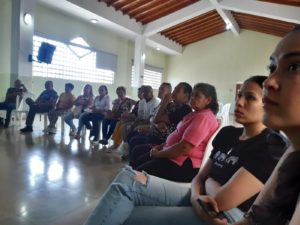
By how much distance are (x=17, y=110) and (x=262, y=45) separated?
29.8ft

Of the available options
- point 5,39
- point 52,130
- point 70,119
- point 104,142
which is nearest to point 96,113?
point 104,142

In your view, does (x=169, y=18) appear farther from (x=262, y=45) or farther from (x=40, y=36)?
(x=262, y=45)

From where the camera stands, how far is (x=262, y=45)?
10625 millimetres

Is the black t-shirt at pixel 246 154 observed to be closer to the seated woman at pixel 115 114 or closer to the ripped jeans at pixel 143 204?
the ripped jeans at pixel 143 204

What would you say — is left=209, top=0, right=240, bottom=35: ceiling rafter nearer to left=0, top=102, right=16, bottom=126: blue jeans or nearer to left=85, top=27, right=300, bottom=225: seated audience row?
left=0, top=102, right=16, bottom=126: blue jeans

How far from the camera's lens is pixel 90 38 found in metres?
8.43

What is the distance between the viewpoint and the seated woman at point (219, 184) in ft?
3.16

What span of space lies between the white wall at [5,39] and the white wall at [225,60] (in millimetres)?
7820

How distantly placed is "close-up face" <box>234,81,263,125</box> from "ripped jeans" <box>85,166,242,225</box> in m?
0.44

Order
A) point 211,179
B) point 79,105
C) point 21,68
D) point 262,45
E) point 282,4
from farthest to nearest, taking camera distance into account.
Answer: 1. point 262,45
2. point 282,4
3. point 21,68
4. point 79,105
5. point 211,179

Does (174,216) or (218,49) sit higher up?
(218,49)

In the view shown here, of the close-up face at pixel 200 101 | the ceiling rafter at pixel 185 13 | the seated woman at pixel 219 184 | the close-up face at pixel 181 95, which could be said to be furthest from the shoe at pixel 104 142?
the ceiling rafter at pixel 185 13

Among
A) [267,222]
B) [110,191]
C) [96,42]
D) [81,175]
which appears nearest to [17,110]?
[81,175]

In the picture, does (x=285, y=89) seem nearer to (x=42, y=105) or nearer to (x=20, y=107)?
(x=42, y=105)
